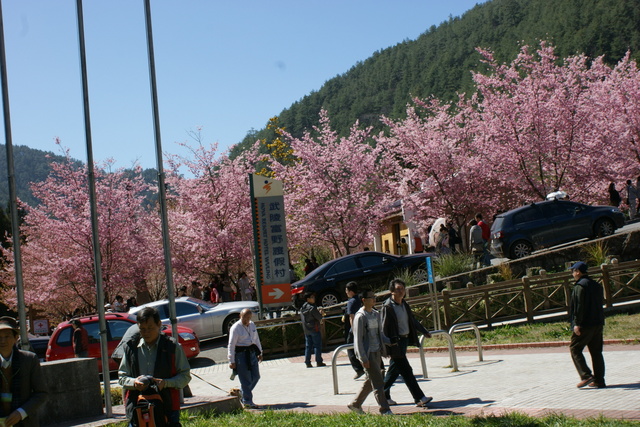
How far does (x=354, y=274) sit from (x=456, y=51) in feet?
323

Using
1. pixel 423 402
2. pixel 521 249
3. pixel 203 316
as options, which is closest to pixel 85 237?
pixel 203 316

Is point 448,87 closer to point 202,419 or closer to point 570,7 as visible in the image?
point 570,7

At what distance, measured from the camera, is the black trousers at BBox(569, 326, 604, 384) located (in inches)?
384

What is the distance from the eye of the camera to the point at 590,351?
1000cm

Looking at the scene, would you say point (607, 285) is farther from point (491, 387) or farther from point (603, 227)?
point (491, 387)

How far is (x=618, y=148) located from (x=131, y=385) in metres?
31.7

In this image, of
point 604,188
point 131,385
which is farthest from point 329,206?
point 131,385

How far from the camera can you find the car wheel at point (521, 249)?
75.9ft

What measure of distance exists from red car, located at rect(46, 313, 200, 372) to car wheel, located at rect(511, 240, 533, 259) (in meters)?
10.3

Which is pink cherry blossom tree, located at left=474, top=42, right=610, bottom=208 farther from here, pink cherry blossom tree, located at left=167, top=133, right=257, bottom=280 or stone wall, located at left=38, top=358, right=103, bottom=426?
stone wall, located at left=38, top=358, right=103, bottom=426

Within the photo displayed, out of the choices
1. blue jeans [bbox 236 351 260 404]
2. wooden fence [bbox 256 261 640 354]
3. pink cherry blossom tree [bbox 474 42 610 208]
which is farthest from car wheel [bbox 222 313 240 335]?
pink cherry blossom tree [bbox 474 42 610 208]

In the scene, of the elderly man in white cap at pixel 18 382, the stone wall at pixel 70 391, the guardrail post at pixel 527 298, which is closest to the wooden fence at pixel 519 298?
the guardrail post at pixel 527 298

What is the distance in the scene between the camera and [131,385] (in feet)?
18.8

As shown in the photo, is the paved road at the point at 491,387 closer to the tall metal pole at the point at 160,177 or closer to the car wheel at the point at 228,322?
the tall metal pole at the point at 160,177
